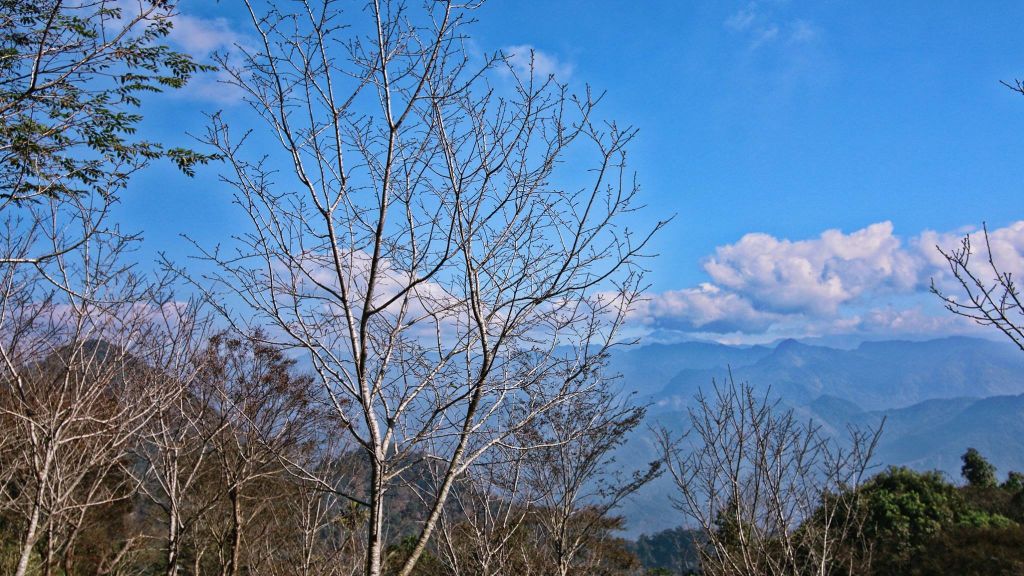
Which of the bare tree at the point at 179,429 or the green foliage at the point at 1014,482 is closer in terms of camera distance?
the bare tree at the point at 179,429

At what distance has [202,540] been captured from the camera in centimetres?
1436

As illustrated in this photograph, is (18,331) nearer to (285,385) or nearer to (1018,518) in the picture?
(285,385)

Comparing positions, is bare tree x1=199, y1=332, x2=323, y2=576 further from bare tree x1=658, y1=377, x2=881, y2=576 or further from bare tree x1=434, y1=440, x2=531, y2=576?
bare tree x1=658, y1=377, x2=881, y2=576

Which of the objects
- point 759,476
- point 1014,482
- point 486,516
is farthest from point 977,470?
point 486,516

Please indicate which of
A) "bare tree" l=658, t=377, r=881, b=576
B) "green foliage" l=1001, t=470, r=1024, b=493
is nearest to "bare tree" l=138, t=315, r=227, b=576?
"bare tree" l=658, t=377, r=881, b=576

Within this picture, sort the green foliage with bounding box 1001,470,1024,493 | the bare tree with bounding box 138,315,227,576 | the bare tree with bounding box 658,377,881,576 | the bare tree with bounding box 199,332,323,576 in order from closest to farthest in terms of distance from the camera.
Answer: the bare tree with bounding box 658,377,881,576 → the bare tree with bounding box 138,315,227,576 → the bare tree with bounding box 199,332,323,576 → the green foliage with bounding box 1001,470,1024,493

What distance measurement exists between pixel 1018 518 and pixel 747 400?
22554 millimetres

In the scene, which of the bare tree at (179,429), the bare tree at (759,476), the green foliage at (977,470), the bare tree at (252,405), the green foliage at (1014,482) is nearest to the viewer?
the bare tree at (759,476)

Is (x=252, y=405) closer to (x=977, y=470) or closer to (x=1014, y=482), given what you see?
(x=1014, y=482)

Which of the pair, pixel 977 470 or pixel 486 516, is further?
pixel 977 470

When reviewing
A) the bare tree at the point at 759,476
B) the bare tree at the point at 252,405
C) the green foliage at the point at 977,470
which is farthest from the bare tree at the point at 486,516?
the green foliage at the point at 977,470

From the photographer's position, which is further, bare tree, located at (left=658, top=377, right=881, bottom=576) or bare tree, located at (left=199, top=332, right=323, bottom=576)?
bare tree, located at (left=199, top=332, right=323, bottom=576)

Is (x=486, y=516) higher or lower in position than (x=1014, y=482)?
lower

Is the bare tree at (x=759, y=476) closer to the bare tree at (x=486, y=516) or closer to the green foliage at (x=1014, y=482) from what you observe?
the bare tree at (x=486, y=516)
